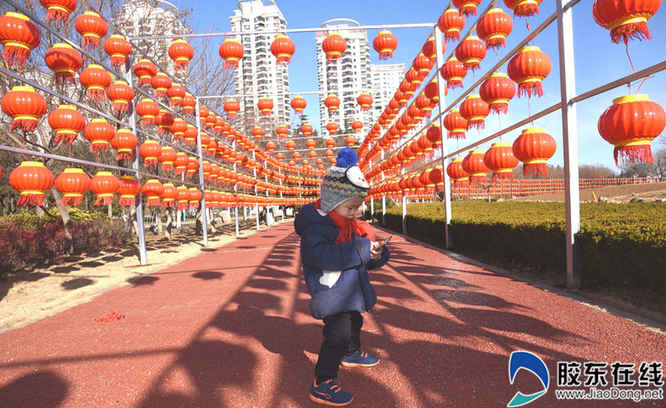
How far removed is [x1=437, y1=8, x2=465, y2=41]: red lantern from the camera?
8039 millimetres

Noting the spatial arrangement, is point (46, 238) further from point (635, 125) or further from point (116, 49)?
point (635, 125)

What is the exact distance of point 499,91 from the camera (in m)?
5.58

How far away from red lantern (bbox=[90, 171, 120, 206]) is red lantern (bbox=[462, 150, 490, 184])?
6798 millimetres

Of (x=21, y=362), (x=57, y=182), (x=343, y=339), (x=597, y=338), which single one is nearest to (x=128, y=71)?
(x=57, y=182)

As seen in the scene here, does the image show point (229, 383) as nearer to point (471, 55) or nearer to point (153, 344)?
point (153, 344)

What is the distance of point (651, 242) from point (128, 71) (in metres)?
11.8

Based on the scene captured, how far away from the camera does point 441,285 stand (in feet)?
19.0

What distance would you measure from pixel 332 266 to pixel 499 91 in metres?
4.57

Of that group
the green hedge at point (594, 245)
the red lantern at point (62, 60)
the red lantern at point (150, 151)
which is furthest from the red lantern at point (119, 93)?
the green hedge at point (594, 245)

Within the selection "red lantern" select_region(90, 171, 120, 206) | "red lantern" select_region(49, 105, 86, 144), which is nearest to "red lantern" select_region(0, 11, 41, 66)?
"red lantern" select_region(49, 105, 86, 144)

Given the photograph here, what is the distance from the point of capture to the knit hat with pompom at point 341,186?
2561 mm

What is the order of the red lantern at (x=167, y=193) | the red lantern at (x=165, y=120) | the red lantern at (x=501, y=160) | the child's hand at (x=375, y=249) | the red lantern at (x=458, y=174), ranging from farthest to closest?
the red lantern at (x=165, y=120), the red lantern at (x=167, y=193), the red lantern at (x=458, y=174), the red lantern at (x=501, y=160), the child's hand at (x=375, y=249)

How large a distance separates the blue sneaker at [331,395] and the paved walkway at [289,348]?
0.11m

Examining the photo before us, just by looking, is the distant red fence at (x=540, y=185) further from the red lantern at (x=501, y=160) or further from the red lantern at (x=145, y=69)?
the red lantern at (x=501, y=160)
